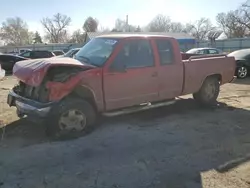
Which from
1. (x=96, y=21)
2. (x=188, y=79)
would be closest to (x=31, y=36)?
(x=96, y=21)

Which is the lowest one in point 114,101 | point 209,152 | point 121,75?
point 209,152

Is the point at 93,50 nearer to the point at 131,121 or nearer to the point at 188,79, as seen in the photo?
the point at 131,121

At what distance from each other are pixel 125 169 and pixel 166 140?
1513mm

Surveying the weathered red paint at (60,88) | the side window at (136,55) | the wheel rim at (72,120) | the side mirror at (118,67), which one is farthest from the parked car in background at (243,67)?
the weathered red paint at (60,88)

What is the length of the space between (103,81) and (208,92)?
349 cm

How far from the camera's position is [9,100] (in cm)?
699

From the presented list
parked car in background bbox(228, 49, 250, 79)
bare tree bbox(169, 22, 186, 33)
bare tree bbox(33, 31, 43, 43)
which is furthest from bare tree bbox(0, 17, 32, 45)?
parked car in background bbox(228, 49, 250, 79)

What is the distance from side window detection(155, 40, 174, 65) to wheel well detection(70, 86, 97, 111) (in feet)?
6.15

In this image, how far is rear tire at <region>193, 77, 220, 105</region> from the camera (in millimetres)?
8828

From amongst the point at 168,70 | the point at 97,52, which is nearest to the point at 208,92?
the point at 168,70

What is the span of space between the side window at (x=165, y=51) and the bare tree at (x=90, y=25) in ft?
297

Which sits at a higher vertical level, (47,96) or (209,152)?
(47,96)

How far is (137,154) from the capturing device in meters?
5.41

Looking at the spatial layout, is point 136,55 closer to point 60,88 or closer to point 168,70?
point 168,70
